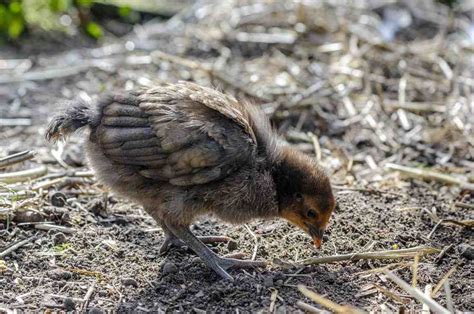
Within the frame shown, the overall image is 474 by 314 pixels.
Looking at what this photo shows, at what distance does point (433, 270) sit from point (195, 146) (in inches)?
63.6

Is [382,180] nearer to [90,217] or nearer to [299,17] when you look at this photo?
[90,217]

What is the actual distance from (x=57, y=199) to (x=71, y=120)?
0.79 m

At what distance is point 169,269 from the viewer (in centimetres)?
448

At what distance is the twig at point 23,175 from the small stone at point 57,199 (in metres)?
0.33

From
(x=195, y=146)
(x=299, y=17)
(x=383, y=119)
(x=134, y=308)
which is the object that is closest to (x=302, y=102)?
(x=383, y=119)

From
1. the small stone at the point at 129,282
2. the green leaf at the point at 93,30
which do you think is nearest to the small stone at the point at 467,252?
the small stone at the point at 129,282

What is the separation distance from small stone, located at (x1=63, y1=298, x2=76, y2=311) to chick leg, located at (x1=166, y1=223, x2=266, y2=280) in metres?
0.84

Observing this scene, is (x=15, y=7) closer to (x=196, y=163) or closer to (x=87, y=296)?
(x=196, y=163)

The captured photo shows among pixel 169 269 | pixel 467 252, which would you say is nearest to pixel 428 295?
pixel 467 252

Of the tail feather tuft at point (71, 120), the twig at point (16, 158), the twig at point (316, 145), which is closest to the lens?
the tail feather tuft at point (71, 120)

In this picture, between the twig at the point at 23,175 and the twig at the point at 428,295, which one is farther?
the twig at the point at 23,175

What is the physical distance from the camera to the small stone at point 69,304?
405 centimetres

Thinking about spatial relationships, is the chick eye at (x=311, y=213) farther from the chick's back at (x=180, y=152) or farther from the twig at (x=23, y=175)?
the twig at (x=23, y=175)

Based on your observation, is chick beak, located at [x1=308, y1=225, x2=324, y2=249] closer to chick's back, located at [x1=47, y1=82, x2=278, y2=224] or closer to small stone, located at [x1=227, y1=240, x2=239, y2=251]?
chick's back, located at [x1=47, y1=82, x2=278, y2=224]
